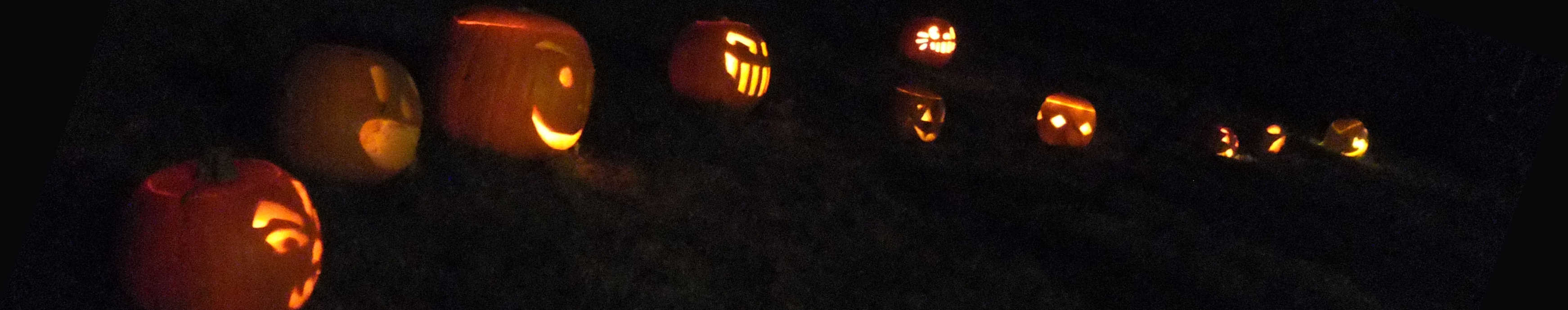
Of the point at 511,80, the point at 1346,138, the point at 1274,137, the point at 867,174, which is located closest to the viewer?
the point at 511,80

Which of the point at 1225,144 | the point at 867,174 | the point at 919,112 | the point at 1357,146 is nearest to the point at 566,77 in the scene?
the point at 867,174

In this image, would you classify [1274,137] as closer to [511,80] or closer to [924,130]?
[924,130]

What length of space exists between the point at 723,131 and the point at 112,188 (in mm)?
2035

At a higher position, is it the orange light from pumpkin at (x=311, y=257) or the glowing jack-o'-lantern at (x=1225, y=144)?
the orange light from pumpkin at (x=311, y=257)

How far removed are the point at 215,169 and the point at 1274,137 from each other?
19.5 feet

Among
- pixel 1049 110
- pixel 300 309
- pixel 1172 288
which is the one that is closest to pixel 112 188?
pixel 300 309

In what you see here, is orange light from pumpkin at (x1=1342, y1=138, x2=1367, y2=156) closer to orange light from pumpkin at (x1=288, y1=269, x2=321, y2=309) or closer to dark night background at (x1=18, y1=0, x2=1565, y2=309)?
dark night background at (x1=18, y1=0, x2=1565, y2=309)

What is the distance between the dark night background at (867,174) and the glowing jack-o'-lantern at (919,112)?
130mm

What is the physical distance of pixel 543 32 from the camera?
277 cm

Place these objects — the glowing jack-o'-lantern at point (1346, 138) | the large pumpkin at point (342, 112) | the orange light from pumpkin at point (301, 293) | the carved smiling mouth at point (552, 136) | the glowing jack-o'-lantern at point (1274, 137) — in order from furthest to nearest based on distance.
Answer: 1. the glowing jack-o'-lantern at point (1346, 138)
2. the glowing jack-o'-lantern at point (1274, 137)
3. the carved smiling mouth at point (552, 136)
4. the large pumpkin at point (342, 112)
5. the orange light from pumpkin at point (301, 293)

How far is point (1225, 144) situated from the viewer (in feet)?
17.8

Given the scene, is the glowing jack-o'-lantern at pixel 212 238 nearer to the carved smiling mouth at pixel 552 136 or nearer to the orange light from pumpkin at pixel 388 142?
the orange light from pumpkin at pixel 388 142

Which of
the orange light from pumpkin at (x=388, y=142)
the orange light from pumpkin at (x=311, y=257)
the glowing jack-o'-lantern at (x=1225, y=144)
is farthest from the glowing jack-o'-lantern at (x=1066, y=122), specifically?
the orange light from pumpkin at (x=311, y=257)

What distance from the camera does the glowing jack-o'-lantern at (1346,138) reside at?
641cm
